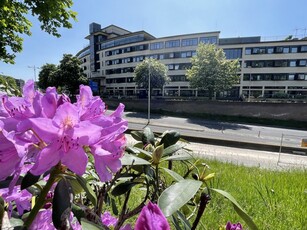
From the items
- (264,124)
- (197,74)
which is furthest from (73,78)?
(264,124)

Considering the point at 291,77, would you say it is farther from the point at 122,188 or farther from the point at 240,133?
the point at 122,188

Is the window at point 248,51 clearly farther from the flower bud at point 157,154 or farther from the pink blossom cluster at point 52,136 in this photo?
the pink blossom cluster at point 52,136

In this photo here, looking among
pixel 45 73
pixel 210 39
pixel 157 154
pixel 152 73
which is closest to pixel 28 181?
pixel 157 154

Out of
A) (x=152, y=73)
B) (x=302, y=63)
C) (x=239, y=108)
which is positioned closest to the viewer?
(x=239, y=108)

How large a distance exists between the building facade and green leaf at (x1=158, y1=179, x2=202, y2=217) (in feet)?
144

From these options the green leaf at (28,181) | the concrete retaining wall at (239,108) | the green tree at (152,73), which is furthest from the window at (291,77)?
the green leaf at (28,181)

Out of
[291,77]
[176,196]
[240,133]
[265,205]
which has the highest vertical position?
[291,77]

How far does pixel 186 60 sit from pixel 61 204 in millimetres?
49033

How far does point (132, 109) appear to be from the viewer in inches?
1337

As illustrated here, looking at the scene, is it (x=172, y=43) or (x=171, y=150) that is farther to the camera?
(x=172, y=43)

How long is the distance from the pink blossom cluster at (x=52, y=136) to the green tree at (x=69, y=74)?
144 ft

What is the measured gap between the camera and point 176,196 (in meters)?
0.57

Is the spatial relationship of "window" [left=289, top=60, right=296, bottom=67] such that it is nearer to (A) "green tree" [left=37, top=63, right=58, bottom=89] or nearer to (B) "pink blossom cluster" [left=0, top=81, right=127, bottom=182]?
(A) "green tree" [left=37, top=63, right=58, bottom=89]

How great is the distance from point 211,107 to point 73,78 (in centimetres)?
2578
